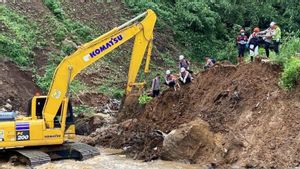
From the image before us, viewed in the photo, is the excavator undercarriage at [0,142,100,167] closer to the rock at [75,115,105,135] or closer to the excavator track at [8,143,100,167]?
the excavator track at [8,143,100,167]

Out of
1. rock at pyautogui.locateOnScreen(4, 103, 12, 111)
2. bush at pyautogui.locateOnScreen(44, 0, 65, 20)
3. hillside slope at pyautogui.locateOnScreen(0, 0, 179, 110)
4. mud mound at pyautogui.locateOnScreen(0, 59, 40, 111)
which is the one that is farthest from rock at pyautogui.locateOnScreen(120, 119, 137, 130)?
bush at pyautogui.locateOnScreen(44, 0, 65, 20)

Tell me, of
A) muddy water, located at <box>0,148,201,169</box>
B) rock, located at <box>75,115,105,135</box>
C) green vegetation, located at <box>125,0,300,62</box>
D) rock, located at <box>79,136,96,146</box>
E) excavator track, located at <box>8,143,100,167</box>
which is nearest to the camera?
muddy water, located at <box>0,148,201,169</box>

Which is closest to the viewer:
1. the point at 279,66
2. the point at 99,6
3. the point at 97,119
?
the point at 279,66

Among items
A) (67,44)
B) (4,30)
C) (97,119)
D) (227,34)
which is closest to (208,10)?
(227,34)

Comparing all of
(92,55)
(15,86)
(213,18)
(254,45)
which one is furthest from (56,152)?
(213,18)

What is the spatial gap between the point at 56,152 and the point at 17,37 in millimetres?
14748

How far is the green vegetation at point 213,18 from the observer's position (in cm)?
4025

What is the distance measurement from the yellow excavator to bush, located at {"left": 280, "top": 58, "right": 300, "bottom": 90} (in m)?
5.87

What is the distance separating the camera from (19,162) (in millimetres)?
18141

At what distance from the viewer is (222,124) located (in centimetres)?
1959

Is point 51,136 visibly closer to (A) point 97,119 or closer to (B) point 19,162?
(B) point 19,162

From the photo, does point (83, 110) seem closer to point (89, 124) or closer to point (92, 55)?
point (89, 124)

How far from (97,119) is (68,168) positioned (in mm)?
7209

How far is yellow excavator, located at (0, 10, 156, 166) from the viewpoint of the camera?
58.9ft
